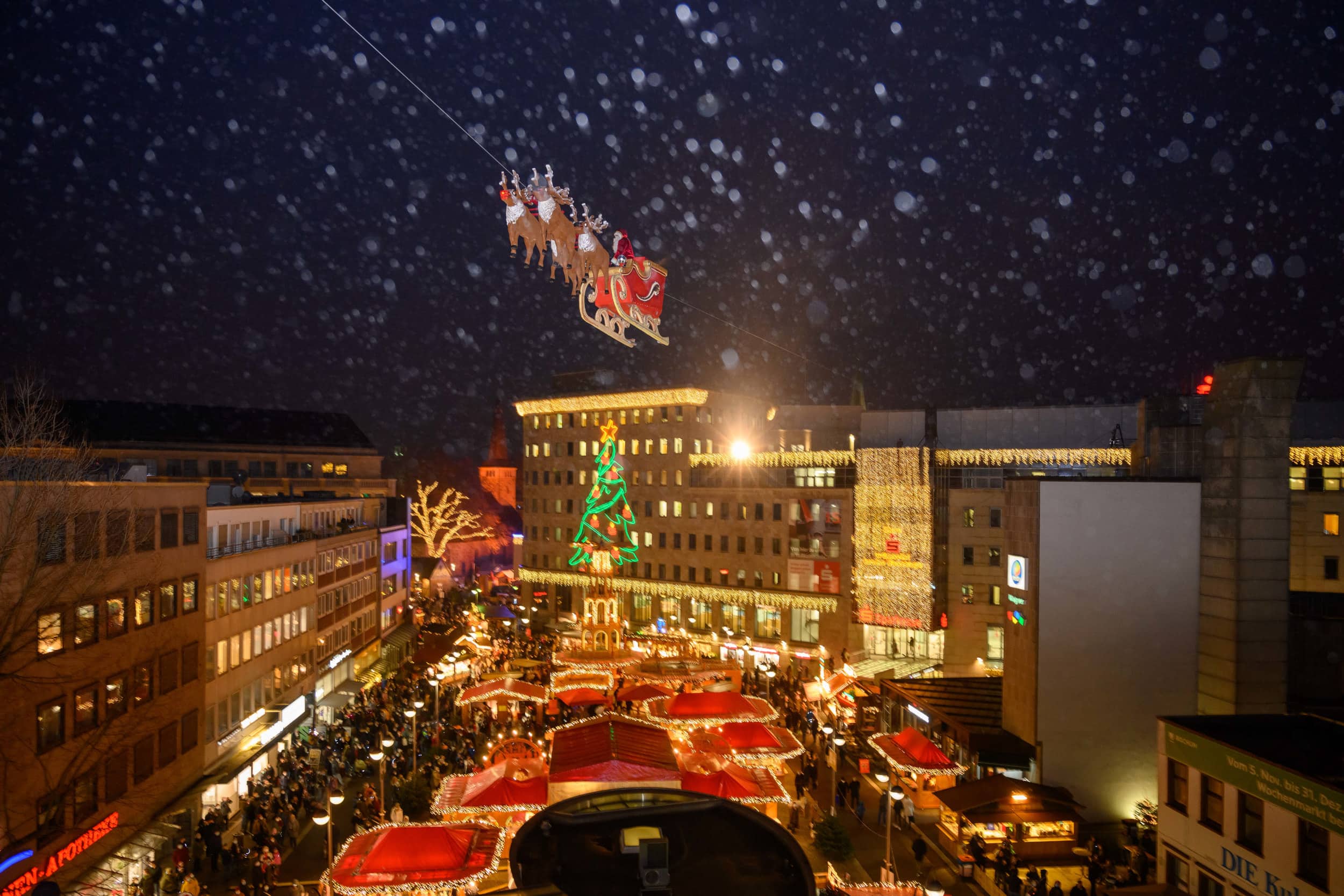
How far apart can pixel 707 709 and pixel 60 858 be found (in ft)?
45.0

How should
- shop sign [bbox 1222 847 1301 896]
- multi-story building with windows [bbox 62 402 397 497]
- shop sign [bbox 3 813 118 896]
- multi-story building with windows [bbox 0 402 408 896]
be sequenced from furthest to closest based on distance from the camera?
multi-story building with windows [bbox 62 402 397 497]
multi-story building with windows [bbox 0 402 408 896]
shop sign [bbox 1222 847 1301 896]
shop sign [bbox 3 813 118 896]

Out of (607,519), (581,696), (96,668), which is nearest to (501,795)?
(96,668)

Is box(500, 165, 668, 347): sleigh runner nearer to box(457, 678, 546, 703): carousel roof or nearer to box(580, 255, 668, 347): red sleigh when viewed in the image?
box(580, 255, 668, 347): red sleigh

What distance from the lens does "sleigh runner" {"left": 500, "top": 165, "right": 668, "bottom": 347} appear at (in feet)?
82.9

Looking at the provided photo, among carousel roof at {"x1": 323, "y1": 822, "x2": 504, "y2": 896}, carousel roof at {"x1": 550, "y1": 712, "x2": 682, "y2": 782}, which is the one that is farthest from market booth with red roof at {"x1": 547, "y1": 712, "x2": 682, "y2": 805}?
carousel roof at {"x1": 323, "y1": 822, "x2": 504, "y2": 896}

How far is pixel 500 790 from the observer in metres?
15.6

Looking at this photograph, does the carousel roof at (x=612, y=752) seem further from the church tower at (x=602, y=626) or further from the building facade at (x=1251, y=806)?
the church tower at (x=602, y=626)

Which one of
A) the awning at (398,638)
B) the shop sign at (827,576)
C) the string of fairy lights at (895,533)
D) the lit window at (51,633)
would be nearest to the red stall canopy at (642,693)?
the lit window at (51,633)

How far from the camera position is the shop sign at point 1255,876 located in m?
13.1

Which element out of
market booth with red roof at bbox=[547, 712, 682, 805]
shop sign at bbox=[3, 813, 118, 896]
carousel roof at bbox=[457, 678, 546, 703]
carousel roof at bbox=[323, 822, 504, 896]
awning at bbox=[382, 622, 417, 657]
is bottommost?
awning at bbox=[382, 622, 417, 657]

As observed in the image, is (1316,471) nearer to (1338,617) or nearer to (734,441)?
(1338,617)

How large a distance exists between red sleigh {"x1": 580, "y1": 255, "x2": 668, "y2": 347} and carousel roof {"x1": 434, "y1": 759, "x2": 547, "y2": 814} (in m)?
17.6

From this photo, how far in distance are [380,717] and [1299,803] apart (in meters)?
24.3

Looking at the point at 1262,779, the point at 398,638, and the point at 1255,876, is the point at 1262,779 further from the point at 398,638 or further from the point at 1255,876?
the point at 398,638
